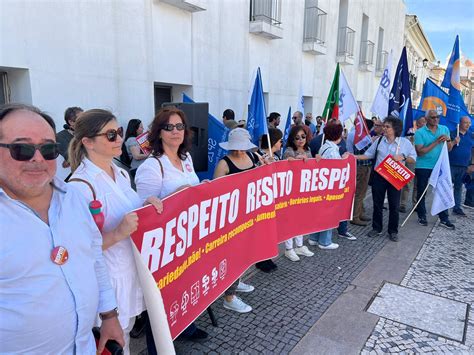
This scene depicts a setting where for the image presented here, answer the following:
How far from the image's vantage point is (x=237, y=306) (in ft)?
10.9

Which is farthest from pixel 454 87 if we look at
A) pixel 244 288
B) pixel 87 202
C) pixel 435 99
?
pixel 87 202

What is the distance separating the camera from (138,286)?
2.06 m

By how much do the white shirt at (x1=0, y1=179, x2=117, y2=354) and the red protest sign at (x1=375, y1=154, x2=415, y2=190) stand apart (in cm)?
467

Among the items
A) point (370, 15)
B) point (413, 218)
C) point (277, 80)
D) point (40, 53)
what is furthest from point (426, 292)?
point (370, 15)

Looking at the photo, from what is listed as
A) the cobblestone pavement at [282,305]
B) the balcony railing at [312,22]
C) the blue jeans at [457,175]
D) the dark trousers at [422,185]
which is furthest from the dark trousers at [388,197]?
the balcony railing at [312,22]

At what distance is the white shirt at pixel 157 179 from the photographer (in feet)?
7.92

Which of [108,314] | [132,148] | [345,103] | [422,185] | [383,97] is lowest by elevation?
[422,185]

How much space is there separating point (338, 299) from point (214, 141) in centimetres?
314

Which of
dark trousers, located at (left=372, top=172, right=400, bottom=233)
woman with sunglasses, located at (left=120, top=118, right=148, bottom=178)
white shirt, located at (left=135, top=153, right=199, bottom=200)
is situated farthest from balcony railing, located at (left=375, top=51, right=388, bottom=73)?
white shirt, located at (left=135, top=153, right=199, bottom=200)

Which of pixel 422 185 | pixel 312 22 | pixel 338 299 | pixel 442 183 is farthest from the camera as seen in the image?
pixel 312 22

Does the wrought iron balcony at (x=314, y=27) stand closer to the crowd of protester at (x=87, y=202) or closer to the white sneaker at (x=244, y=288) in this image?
the crowd of protester at (x=87, y=202)

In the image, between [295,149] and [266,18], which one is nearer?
[295,149]

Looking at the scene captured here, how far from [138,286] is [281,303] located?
1.92m

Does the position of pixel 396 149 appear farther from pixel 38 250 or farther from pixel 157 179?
pixel 38 250
